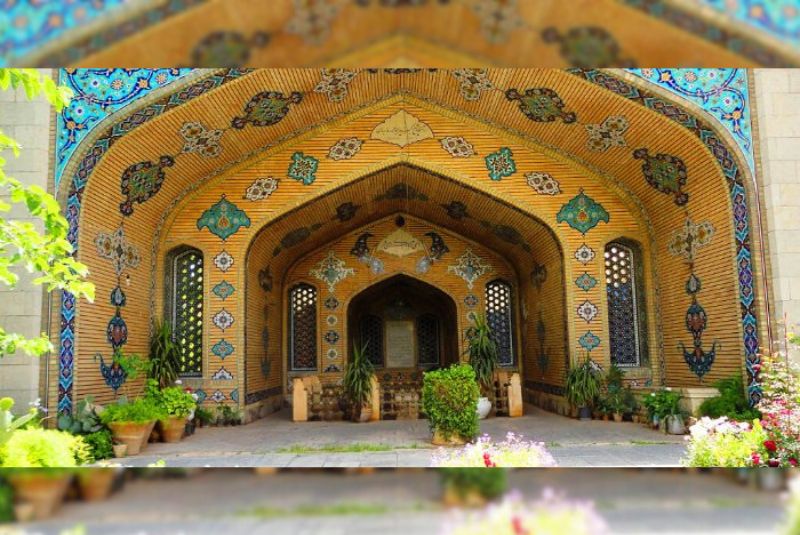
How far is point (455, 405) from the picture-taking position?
8602 mm

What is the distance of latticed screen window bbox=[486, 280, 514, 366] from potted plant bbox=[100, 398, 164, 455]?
8.39 metres

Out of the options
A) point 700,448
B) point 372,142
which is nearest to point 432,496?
point 700,448

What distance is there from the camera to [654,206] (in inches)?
446

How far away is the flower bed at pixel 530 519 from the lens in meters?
1.21

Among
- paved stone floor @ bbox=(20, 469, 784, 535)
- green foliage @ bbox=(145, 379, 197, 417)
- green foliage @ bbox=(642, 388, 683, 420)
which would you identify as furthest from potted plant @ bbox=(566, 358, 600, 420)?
paved stone floor @ bbox=(20, 469, 784, 535)

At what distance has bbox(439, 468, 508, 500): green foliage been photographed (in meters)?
1.34

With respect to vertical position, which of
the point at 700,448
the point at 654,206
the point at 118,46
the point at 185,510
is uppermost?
the point at 654,206

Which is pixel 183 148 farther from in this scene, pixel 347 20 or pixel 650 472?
pixel 650 472

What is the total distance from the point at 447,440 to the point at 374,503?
7523 mm

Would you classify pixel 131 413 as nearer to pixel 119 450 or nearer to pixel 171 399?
pixel 119 450

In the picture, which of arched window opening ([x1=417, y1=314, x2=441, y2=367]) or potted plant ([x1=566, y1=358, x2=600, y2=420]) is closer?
potted plant ([x1=566, y1=358, x2=600, y2=420])

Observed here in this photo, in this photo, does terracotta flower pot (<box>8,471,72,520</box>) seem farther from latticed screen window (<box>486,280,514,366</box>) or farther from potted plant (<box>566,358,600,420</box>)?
latticed screen window (<box>486,280,514,366</box>)

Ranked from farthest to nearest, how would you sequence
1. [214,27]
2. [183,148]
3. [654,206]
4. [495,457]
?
[654,206]
[183,148]
[495,457]
[214,27]

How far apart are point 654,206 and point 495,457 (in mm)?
8489
